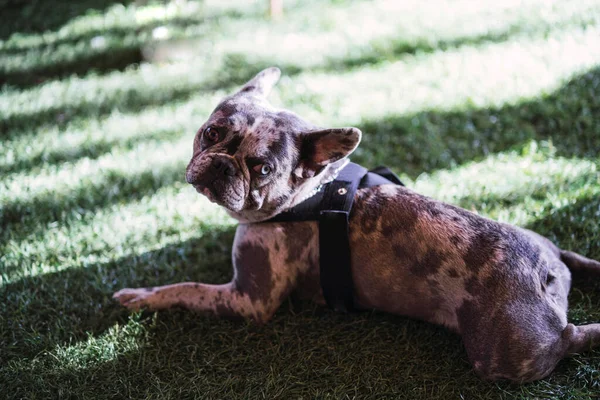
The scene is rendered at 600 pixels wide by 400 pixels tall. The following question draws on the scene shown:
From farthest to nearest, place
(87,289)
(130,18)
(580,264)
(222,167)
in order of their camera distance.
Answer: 1. (130,18)
2. (87,289)
3. (580,264)
4. (222,167)

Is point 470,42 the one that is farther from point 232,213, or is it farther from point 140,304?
point 140,304

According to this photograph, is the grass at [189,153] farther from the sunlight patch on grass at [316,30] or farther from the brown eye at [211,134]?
the brown eye at [211,134]

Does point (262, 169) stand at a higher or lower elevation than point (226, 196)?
higher

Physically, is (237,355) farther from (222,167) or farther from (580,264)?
(580,264)

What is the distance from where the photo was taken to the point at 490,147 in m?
4.99

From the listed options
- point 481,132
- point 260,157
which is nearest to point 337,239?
point 260,157

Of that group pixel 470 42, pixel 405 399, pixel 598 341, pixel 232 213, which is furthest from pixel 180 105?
pixel 598 341

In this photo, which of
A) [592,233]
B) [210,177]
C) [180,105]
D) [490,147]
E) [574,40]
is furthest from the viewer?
[574,40]

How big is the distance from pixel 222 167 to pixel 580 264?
2248mm

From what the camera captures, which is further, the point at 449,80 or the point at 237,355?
the point at 449,80

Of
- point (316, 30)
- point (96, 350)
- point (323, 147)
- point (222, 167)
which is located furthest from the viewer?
point (316, 30)

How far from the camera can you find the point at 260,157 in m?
3.01

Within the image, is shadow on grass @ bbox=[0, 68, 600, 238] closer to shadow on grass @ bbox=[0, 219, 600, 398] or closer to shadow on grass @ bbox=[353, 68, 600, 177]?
shadow on grass @ bbox=[353, 68, 600, 177]

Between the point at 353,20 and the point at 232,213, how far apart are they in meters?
4.87
